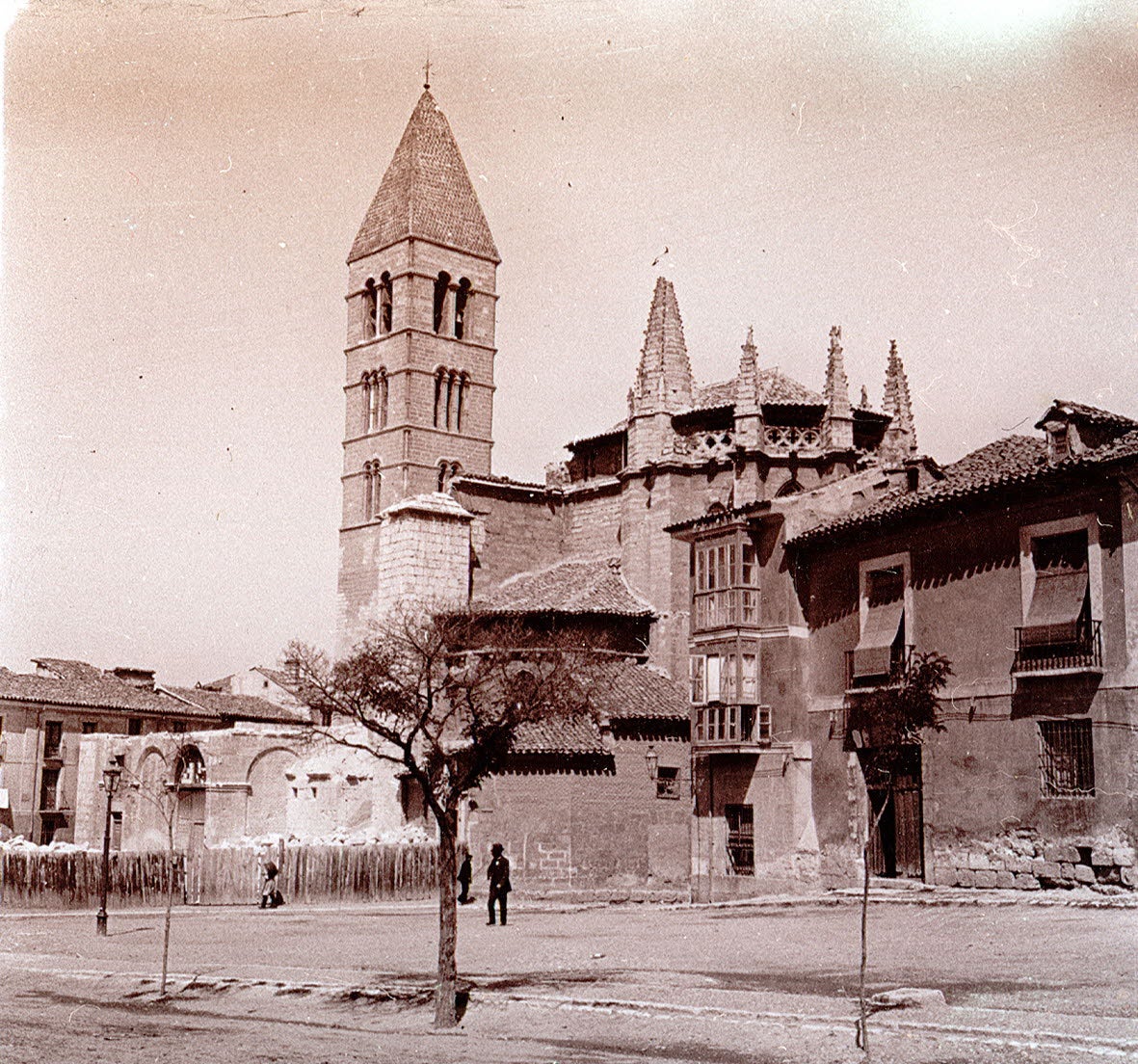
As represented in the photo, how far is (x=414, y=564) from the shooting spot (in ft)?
149

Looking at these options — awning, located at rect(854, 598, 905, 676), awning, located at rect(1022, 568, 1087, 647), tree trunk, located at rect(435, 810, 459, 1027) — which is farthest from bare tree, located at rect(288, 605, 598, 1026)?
awning, located at rect(854, 598, 905, 676)

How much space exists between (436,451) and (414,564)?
1449cm

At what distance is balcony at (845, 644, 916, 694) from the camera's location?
2664cm

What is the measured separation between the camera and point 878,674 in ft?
89.6

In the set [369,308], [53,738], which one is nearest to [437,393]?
[369,308]

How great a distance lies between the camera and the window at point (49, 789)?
190 feet

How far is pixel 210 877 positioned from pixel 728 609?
13.8m

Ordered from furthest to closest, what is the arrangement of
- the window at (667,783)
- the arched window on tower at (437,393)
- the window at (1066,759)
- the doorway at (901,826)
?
1. the arched window on tower at (437,393)
2. the window at (667,783)
3. the doorway at (901,826)
4. the window at (1066,759)

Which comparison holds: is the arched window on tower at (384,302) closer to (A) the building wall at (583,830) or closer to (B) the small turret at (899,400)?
(B) the small turret at (899,400)

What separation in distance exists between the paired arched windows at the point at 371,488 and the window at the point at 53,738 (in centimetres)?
1537

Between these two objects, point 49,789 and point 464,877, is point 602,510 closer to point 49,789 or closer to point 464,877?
point 464,877

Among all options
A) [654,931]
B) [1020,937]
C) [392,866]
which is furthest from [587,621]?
[1020,937]

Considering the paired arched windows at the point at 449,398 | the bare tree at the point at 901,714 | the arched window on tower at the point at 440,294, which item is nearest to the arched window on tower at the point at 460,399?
the paired arched windows at the point at 449,398

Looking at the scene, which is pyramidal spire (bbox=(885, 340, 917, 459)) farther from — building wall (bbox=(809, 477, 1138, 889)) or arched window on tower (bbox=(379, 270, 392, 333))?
arched window on tower (bbox=(379, 270, 392, 333))
